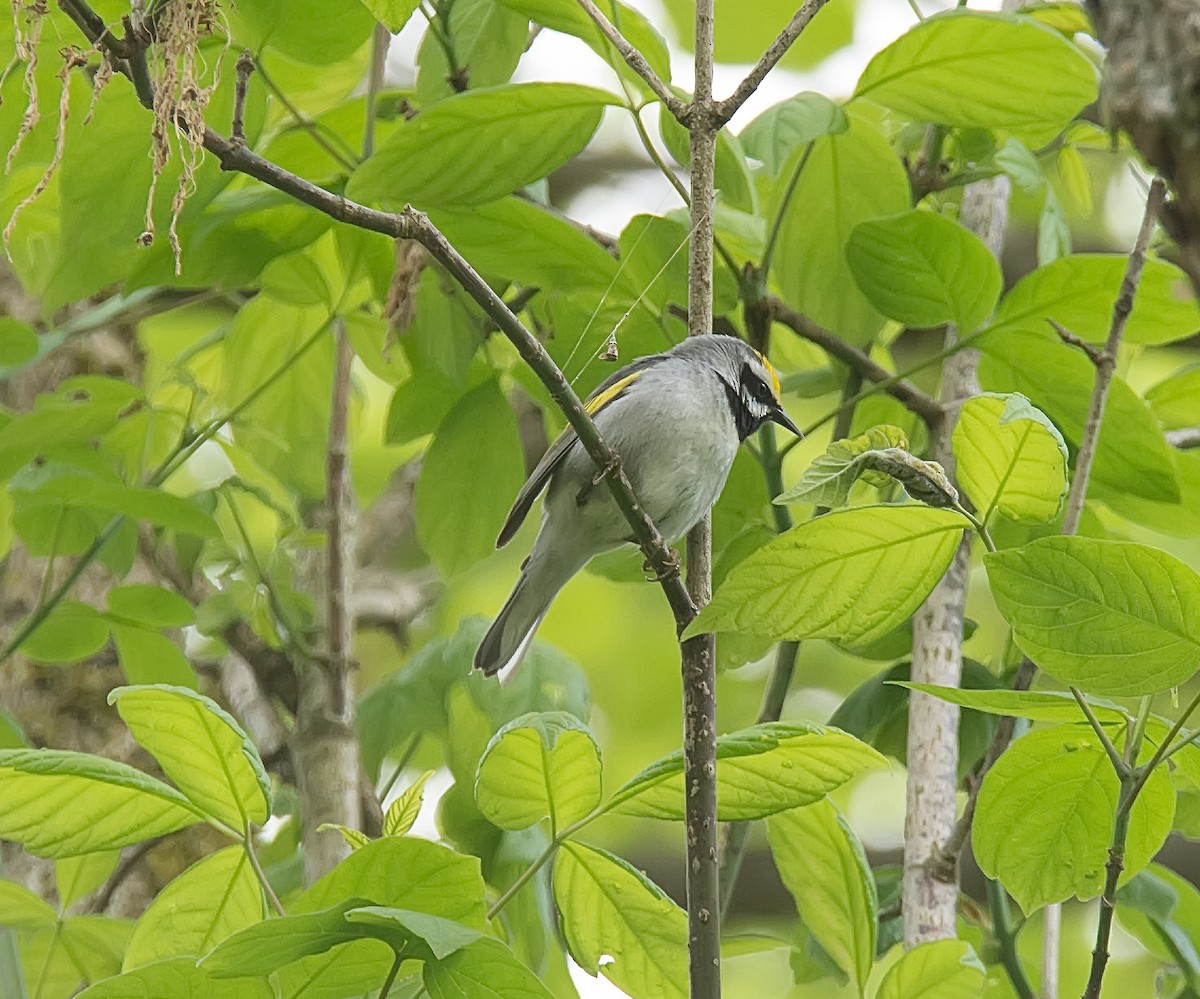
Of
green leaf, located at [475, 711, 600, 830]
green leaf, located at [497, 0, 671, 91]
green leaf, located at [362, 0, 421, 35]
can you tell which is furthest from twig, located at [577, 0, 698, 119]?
green leaf, located at [475, 711, 600, 830]

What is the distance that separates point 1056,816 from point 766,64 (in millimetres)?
1130

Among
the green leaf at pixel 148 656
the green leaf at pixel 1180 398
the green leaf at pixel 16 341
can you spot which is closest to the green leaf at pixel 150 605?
the green leaf at pixel 148 656

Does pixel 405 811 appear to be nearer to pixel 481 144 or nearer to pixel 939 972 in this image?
pixel 939 972

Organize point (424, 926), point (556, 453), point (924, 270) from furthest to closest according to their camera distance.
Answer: point (556, 453) → point (924, 270) → point (424, 926)

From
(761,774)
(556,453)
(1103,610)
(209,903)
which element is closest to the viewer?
(1103,610)

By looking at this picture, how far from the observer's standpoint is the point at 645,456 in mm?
3293

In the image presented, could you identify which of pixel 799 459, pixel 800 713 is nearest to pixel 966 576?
pixel 800 713

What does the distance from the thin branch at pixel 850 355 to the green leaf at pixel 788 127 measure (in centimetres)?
41

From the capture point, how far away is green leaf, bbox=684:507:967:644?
1595 mm

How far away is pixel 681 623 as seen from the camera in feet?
6.23

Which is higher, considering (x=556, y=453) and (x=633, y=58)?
(x=633, y=58)

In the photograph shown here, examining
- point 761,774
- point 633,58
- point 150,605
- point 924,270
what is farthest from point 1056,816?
point 150,605

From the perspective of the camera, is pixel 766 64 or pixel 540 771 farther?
pixel 766 64

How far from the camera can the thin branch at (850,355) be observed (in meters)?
2.62
